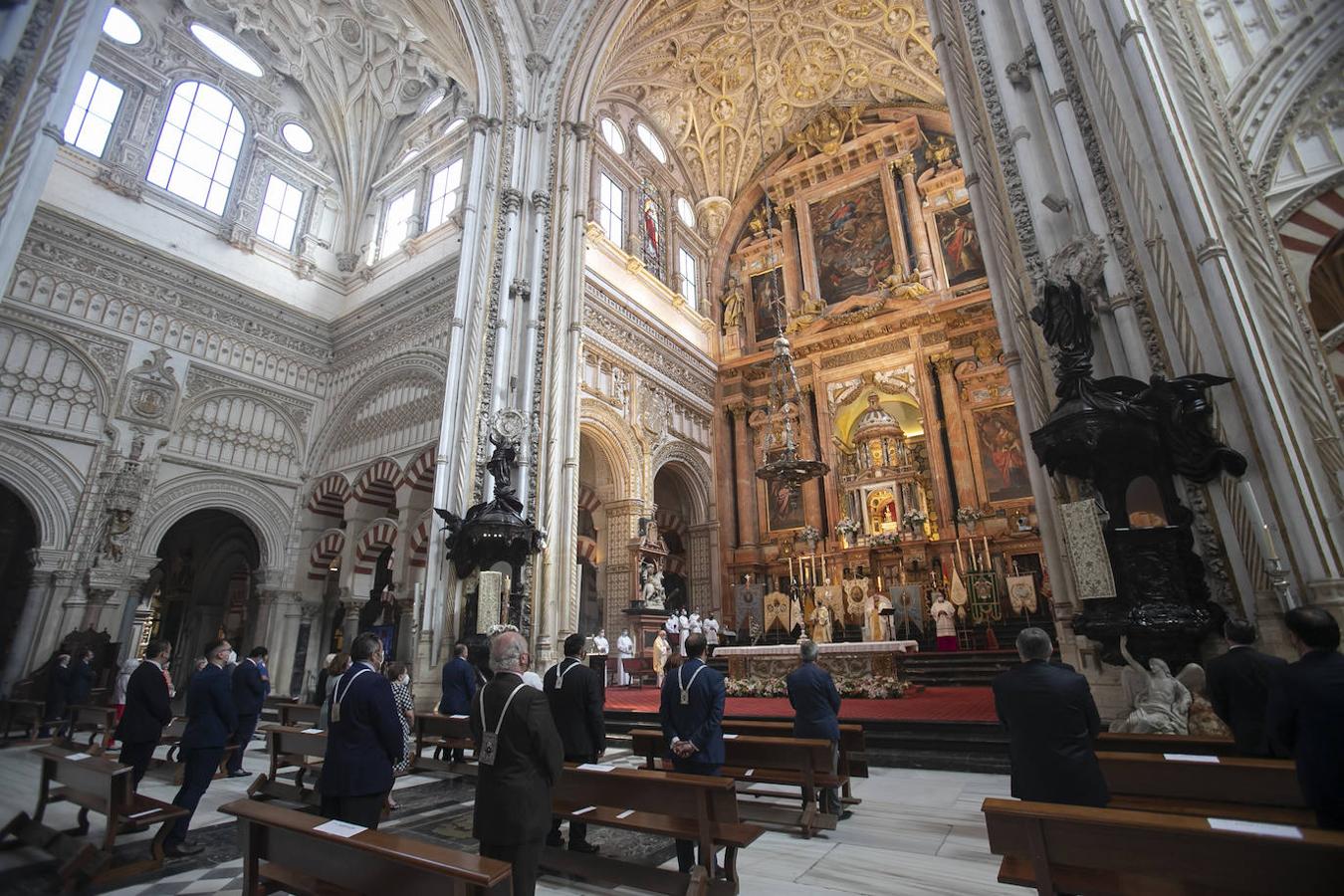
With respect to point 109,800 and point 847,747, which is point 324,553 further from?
point 847,747

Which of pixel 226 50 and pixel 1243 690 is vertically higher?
pixel 226 50

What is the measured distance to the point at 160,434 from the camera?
1252 cm

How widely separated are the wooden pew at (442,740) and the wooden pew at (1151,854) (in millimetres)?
4784

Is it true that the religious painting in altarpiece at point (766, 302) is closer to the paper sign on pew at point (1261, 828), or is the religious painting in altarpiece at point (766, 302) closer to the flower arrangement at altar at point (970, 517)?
the flower arrangement at altar at point (970, 517)

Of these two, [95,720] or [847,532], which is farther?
[847,532]

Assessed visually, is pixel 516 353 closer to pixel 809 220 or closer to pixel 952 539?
pixel 952 539

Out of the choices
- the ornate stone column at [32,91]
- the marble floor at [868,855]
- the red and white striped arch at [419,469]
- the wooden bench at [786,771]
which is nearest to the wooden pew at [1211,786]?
the marble floor at [868,855]

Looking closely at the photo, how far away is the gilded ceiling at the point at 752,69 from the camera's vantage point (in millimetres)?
16516

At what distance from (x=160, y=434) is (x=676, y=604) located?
12.2 metres

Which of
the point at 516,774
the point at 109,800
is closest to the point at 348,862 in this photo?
the point at 516,774

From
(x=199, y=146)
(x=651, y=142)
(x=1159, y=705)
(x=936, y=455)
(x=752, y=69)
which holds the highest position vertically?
(x=752, y=69)

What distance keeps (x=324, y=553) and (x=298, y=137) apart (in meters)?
10.9

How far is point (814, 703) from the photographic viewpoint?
4352 mm

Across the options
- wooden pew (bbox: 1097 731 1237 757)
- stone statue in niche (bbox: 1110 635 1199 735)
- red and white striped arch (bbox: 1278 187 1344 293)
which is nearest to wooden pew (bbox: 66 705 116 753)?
wooden pew (bbox: 1097 731 1237 757)
